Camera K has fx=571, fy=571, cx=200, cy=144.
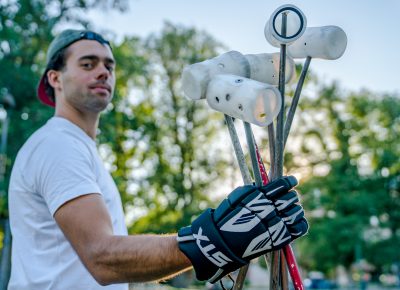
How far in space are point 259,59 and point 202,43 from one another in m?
25.1

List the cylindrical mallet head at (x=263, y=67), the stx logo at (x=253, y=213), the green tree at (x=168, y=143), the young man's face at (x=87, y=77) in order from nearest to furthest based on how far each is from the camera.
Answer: the stx logo at (x=253, y=213)
the cylindrical mallet head at (x=263, y=67)
the young man's face at (x=87, y=77)
the green tree at (x=168, y=143)

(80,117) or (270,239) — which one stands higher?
(80,117)

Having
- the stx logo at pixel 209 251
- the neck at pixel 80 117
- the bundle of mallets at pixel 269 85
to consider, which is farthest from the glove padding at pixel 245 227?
the neck at pixel 80 117

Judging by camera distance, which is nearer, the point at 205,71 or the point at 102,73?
the point at 205,71

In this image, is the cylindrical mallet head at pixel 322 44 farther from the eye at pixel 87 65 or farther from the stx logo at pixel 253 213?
the eye at pixel 87 65

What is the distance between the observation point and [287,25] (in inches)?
79.4

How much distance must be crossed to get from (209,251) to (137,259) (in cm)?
28

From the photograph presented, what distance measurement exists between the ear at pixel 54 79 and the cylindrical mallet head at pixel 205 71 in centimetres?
108

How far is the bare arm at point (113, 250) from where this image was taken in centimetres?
193

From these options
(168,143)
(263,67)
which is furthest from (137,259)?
(168,143)

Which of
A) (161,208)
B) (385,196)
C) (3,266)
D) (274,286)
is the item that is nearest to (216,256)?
(274,286)

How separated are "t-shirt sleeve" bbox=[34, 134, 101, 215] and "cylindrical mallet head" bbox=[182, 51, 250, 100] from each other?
511mm

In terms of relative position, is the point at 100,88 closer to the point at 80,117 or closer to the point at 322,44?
the point at 80,117

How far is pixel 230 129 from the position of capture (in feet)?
6.69
